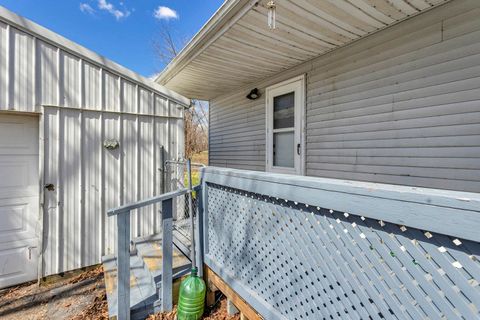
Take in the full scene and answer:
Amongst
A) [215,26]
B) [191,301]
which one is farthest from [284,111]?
[191,301]

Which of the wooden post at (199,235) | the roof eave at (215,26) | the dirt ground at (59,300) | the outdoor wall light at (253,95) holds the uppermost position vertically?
the roof eave at (215,26)

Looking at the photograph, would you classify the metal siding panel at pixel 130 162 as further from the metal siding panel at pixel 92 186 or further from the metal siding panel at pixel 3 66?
the metal siding panel at pixel 3 66

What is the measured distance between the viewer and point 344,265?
4.13ft

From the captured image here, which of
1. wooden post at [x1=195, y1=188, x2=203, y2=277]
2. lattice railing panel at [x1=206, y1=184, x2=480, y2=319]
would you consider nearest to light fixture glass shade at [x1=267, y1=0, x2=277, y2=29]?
lattice railing panel at [x1=206, y1=184, x2=480, y2=319]

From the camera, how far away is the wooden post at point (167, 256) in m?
2.52

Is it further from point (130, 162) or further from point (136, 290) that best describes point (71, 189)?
point (136, 290)

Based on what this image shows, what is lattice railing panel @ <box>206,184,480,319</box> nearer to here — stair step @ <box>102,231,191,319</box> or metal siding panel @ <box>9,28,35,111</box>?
stair step @ <box>102,231,191,319</box>

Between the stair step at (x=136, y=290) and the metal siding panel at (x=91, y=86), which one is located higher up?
the metal siding panel at (x=91, y=86)

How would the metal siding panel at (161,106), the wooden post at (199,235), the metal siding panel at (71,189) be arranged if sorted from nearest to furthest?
the wooden post at (199,235) → the metal siding panel at (71,189) → the metal siding panel at (161,106)

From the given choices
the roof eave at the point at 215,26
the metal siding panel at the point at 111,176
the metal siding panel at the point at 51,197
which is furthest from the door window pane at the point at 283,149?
the metal siding panel at the point at 51,197

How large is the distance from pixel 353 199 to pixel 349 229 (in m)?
0.17

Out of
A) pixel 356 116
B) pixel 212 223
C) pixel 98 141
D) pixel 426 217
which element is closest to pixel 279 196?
pixel 426 217

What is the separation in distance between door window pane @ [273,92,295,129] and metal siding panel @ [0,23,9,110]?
3798mm

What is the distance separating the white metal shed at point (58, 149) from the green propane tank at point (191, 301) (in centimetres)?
184
